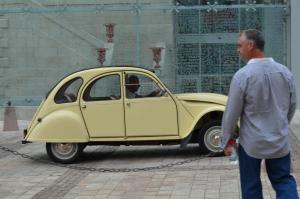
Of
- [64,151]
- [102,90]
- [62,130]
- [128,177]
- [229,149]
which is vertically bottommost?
[128,177]

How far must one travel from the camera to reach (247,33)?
5086 millimetres

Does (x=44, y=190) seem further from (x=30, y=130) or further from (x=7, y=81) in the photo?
(x=7, y=81)

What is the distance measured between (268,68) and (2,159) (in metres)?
7.09

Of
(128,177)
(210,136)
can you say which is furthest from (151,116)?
(128,177)

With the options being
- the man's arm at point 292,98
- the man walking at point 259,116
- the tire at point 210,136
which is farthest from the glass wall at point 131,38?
the man walking at point 259,116

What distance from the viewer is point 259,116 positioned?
504 cm

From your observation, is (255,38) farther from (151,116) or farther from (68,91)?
(68,91)

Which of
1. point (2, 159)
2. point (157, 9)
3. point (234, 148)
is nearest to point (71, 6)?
point (157, 9)

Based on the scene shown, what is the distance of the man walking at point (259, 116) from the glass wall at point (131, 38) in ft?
41.4

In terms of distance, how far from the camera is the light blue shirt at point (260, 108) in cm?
498

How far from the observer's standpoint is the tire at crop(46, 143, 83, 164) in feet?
34.0

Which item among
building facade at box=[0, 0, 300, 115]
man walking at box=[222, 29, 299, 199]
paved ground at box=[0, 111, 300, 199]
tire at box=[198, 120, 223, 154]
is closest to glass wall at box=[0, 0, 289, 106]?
building facade at box=[0, 0, 300, 115]

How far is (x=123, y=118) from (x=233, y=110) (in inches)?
211

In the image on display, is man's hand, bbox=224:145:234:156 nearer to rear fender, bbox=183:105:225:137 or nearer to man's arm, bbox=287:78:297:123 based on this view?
man's arm, bbox=287:78:297:123
